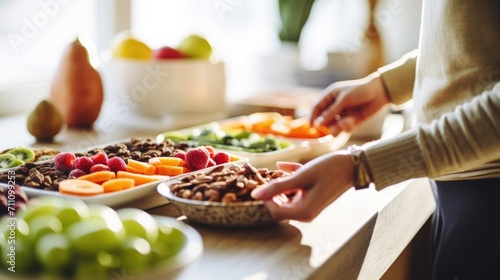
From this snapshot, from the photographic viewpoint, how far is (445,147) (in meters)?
0.88

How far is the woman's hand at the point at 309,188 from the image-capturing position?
84 cm

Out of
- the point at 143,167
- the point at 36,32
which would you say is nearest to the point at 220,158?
the point at 143,167

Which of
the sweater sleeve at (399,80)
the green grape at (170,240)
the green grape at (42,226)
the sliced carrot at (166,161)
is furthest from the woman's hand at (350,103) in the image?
the green grape at (42,226)

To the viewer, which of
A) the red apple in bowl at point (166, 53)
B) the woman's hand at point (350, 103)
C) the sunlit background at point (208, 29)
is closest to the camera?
the woman's hand at point (350, 103)

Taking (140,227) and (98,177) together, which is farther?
(98,177)

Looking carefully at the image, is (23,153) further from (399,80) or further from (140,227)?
(399,80)

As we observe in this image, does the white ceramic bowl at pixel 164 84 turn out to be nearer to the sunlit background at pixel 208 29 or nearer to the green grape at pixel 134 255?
the sunlit background at pixel 208 29

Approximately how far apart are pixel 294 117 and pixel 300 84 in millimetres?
616

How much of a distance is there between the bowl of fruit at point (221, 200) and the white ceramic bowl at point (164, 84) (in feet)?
2.35

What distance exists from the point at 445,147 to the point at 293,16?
1.62 m

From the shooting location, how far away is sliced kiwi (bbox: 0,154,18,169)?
1.07 meters

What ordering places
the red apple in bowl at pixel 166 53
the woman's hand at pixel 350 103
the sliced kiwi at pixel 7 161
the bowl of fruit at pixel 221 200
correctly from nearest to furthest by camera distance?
the bowl of fruit at pixel 221 200 < the sliced kiwi at pixel 7 161 < the woman's hand at pixel 350 103 < the red apple in bowl at pixel 166 53

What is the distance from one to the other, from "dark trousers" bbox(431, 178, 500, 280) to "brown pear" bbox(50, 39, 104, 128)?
2.76 feet

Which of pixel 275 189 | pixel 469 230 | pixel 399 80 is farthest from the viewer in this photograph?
pixel 399 80
